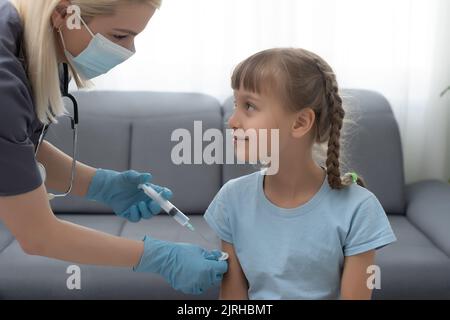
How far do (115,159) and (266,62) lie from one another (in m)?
1.48

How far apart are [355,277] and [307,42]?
175 centimetres

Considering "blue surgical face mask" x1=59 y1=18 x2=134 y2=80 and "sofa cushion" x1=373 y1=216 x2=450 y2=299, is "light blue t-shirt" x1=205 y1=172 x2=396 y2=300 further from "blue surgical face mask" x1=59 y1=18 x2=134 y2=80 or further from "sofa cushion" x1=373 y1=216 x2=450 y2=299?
"sofa cushion" x1=373 y1=216 x2=450 y2=299

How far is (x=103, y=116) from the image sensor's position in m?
2.70

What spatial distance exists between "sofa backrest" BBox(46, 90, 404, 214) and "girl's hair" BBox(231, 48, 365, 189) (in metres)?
1.34

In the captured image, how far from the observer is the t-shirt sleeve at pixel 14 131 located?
1145 millimetres

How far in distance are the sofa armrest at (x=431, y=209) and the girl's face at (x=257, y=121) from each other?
124 cm

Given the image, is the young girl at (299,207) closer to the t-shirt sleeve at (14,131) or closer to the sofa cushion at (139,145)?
the t-shirt sleeve at (14,131)

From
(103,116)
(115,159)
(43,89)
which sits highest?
(43,89)

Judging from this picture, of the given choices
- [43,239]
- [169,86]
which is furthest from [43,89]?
[169,86]

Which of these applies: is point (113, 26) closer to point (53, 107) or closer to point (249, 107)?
point (53, 107)

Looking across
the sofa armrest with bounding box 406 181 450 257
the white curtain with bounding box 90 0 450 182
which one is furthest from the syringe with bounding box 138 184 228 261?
the white curtain with bounding box 90 0 450 182

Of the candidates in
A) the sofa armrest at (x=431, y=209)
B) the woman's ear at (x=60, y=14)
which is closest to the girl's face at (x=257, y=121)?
the woman's ear at (x=60, y=14)

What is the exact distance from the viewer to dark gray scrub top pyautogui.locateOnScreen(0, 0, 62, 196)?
45.1 inches
